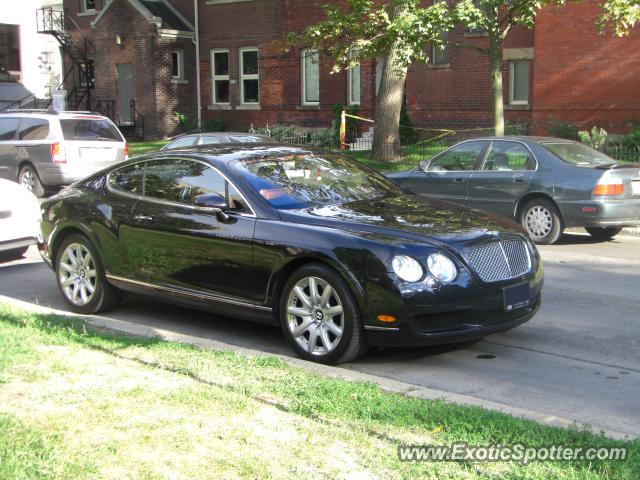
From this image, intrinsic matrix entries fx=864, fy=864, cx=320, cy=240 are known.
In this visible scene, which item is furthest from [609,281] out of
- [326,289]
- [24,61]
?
[24,61]

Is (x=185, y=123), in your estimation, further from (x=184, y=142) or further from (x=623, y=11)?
(x=623, y=11)

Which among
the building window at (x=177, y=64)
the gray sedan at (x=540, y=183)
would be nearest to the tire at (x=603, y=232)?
the gray sedan at (x=540, y=183)

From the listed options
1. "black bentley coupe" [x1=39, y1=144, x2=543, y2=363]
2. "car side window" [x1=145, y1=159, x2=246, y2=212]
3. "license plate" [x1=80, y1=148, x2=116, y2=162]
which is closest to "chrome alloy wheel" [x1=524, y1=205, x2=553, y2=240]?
"black bentley coupe" [x1=39, y1=144, x2=543, y2=363]

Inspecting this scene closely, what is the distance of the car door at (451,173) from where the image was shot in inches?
520

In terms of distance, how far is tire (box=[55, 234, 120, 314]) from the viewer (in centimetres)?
802

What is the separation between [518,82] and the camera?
2627 centimetres

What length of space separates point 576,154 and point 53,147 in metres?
10.3

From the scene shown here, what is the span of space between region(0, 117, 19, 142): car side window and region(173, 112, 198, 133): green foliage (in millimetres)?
Result: 15356

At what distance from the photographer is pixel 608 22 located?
21797mm

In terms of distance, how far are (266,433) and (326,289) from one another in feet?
6.47

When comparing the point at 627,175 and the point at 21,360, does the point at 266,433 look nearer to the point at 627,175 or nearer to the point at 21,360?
the point at 21,360

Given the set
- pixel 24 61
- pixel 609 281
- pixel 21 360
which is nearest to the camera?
pixel 21 360

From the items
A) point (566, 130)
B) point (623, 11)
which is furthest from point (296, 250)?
point (566, 130)

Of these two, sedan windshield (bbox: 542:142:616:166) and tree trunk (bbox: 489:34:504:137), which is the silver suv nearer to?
tree trunk (bbox: 489:34:504:137)
